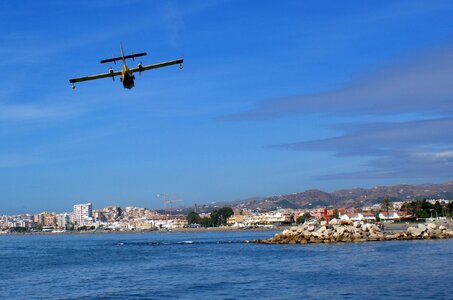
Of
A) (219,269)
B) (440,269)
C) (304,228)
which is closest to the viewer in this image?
(440,269)

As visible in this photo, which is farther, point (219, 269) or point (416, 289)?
point (219, 269)

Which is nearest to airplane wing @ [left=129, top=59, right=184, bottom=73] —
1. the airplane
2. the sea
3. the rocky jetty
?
the airplane

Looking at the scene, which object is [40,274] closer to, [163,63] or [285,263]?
[285,263]

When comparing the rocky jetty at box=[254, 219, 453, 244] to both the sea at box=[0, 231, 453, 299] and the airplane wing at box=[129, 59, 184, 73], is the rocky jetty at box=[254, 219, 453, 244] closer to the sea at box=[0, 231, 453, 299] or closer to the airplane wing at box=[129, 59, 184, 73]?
the sea at box=[0, 231, 453, 299]

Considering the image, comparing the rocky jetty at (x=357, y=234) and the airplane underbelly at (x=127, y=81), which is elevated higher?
the airplane underbelly at (x=127, y=81)

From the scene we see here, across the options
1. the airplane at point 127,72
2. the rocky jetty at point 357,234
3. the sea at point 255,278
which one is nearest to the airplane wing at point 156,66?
the airplane at point 127,72

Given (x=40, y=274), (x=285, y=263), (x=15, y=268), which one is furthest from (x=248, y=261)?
(x=15, y=268)

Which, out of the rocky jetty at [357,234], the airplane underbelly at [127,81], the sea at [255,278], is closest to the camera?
the sea at [255,278]

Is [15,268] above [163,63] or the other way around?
the other way around

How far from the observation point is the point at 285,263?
48000mm

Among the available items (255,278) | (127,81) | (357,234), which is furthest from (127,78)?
(357,234)

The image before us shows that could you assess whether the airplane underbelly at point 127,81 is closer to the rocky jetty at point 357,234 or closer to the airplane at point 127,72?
the airplane at point 127,72

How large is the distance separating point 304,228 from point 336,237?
768 centimetres

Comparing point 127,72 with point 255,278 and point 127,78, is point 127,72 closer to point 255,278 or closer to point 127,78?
point 127,78
